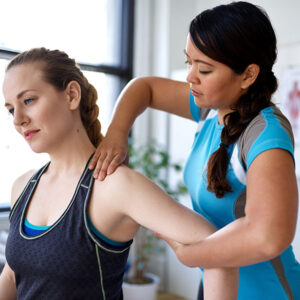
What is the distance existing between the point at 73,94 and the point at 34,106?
0.44 ft

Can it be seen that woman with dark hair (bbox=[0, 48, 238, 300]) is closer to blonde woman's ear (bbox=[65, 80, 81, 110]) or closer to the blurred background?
blonde woman's ear (bbox=[65, 80, 81, 110])

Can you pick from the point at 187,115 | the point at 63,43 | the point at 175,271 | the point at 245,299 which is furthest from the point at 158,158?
→ the point at 245,299

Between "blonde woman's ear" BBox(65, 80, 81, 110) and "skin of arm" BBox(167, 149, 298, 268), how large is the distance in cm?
57

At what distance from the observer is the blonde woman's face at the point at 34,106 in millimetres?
1178

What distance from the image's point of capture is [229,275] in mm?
1007

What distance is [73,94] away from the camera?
1263 millimetres

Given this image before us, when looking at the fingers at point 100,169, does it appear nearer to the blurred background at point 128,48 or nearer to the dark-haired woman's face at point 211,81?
the dark-haired woman's face at point 211,81

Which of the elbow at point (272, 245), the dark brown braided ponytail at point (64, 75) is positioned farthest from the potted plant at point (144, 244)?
the elbow at point (272, 245)

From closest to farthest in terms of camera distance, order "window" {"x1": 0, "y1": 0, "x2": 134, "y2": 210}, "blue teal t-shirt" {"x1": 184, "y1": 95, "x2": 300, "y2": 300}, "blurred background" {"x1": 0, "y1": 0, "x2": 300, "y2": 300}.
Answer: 1. "blue teal t-shirt" {"x1": 184, "y1": 95, "x2": 300, "y2": 300}
2. "blurred background" {"x1": 0, "y1": 0, "x2": 300, "y2": 300}
3. "window" {"x1": 0, "y1": 0, "x2": 134, "y2": 210}

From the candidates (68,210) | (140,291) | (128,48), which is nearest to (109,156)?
(68,210)

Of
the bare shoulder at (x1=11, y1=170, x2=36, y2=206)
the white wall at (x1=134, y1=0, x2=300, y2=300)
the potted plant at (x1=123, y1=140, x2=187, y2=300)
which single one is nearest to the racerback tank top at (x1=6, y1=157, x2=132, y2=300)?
the bare shoulder at (x1=11, y1=170, x2=36, y2=206)

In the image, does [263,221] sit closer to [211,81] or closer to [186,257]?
[186,257]

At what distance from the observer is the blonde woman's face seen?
3.86 ft

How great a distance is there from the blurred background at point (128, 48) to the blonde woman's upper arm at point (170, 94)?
184 cm
